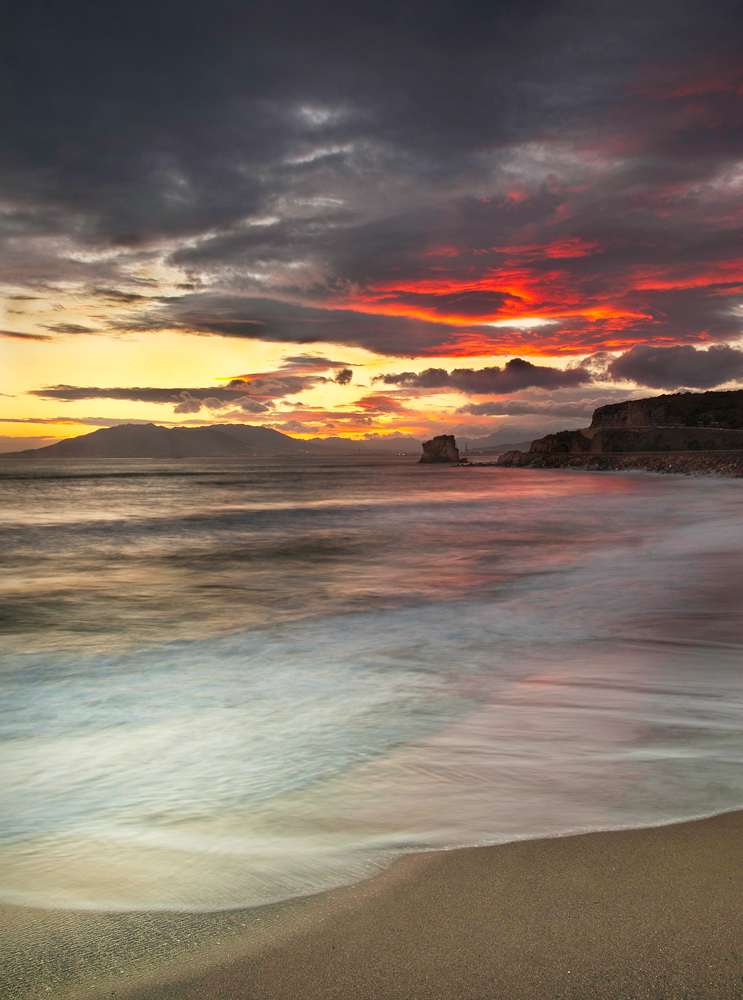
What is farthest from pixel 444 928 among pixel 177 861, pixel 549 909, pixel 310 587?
pixel 310 587

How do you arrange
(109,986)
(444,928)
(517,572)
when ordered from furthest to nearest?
(517,572) → (444,928) → (109,986)

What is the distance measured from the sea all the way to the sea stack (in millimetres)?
134009

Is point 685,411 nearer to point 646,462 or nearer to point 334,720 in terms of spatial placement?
point 646,462

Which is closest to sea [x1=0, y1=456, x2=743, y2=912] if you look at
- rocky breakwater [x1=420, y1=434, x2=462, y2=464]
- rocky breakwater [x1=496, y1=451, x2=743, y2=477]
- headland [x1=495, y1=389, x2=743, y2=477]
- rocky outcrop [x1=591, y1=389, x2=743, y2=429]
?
rocky breakwater [x1=496, y1=451, x2=743, y2=477]

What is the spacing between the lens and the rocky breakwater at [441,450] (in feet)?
479

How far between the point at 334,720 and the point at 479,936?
2.73 meters

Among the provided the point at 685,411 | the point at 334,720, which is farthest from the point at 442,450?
the point at 334,720

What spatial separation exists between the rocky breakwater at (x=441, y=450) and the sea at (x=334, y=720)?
134 m

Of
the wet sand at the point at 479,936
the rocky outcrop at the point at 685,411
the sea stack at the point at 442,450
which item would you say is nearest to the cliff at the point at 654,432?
the rocky outcrop at the point at 685,411

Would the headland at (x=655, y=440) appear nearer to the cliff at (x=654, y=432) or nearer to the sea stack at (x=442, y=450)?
the cliff at (x=654, y=432)

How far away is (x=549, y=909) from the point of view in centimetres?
208

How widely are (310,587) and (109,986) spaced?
31.3 feet

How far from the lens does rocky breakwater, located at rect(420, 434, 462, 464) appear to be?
5743 inches

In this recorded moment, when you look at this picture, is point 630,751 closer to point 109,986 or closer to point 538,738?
point 538,738
